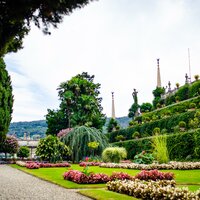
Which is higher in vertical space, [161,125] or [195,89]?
[195,89]

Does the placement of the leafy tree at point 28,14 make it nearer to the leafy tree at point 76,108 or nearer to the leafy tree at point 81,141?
the leafy tree at point 81,141

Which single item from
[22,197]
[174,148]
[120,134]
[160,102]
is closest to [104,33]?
[22,197]

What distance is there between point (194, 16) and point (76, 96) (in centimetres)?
3310

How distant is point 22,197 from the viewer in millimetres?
7320

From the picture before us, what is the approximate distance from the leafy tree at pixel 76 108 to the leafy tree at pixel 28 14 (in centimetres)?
3375

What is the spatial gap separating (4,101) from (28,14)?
13069 millimetres

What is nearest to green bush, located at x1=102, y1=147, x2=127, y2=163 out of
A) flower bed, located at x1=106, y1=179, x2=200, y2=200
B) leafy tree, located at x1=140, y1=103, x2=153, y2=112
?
flower bed, located at x1=106, y1=179, x2=200, y2=200

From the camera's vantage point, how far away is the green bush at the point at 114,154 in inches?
829

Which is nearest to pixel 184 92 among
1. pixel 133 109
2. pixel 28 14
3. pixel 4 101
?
pixel 133 109

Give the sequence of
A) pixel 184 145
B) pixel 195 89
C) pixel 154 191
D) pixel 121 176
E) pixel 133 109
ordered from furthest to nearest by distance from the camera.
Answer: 1. pixel 133 109
2. pixel 195 89
3. pixel 184 145
4. pixel 121 176
5. pixel 154 191

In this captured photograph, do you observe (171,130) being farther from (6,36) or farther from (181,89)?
(6,36)

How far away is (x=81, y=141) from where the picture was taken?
2567cm

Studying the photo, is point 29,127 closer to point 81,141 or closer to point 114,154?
point 81,141

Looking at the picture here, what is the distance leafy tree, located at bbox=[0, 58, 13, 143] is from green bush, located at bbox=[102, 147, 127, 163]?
657 cm
